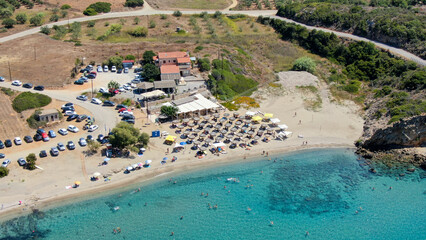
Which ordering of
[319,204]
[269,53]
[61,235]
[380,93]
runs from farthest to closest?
[269,53] → [380,93] → [319,204] → [61,235]

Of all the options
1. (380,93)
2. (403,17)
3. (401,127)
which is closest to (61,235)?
(401,127)

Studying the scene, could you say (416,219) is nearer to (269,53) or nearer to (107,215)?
(107,215)

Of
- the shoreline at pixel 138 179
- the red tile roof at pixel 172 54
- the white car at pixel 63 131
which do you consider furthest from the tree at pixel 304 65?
the white car at pixel 63 131

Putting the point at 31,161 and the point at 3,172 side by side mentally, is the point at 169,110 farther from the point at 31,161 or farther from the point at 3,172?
the point at 3,172

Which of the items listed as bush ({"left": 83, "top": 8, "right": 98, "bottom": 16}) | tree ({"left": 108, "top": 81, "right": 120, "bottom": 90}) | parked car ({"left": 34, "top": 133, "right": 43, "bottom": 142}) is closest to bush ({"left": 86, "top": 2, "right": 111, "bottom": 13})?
bush ({"left": 83, "top": 8, "right": 98, "bottom": 16})

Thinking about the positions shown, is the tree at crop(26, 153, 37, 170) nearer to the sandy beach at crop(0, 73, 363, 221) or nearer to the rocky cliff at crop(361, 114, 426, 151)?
the sandy beach at crop(0, 73, 363, 221)

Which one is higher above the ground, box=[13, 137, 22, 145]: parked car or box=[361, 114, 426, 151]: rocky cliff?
box=[361, 114, 426, 151]: rocky cliff
